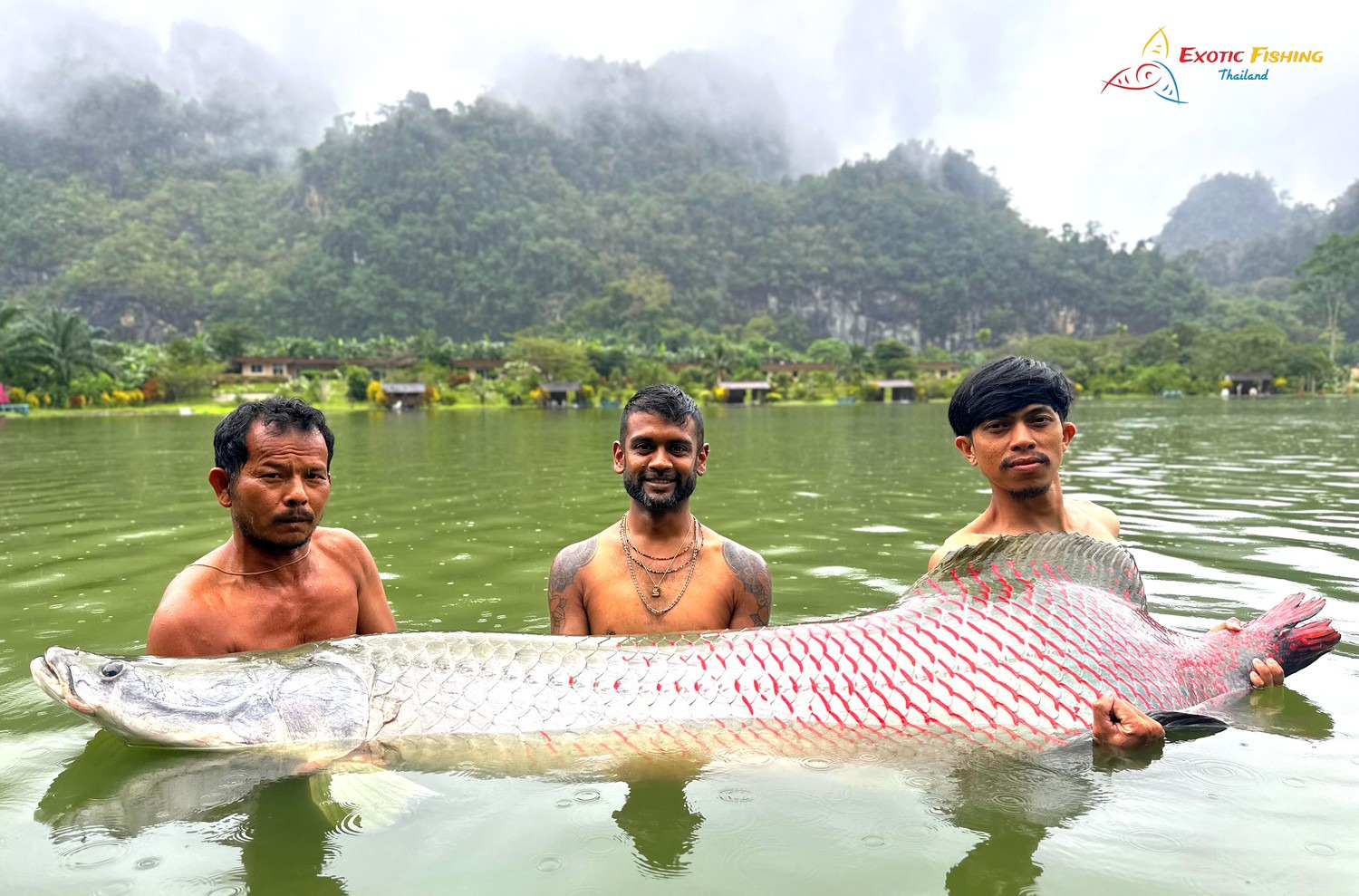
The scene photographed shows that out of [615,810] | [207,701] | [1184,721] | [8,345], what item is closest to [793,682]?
[615,810]

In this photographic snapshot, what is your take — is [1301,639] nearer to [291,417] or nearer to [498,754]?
[498,754]

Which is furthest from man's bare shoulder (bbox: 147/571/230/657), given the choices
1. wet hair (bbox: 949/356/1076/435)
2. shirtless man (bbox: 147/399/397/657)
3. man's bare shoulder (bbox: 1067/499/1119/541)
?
man's bare shoulder (bbox: 1067/499/1119/541)

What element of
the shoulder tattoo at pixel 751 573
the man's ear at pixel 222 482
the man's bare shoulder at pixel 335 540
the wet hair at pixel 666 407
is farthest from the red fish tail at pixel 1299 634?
the man's ear at pixel 222 482

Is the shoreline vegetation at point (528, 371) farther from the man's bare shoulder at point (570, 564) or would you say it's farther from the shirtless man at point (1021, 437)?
the shirtless man at point (1021, 437)

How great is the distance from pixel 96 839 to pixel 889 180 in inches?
7484

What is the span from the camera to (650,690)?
286 cm

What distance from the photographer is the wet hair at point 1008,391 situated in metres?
3.46

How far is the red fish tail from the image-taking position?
3482 millimetres

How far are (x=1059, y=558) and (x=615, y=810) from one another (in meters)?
1.85

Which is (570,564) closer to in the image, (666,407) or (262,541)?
(666,407)

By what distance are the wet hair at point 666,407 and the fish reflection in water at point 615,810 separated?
137cm

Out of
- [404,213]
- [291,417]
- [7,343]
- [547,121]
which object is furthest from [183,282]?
[291,417]

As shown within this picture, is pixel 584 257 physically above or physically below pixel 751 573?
above

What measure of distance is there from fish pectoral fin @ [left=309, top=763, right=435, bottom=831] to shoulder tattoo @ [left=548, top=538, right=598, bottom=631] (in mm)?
1213
